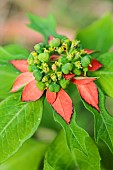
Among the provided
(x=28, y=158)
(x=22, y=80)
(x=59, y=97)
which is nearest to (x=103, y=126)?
(x=59, y=97)

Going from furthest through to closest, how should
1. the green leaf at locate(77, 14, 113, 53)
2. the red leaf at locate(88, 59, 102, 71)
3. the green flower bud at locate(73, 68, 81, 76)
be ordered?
1. the green leaf at locate(77, 14, 113, 53)
2. the red leaf at locate(88, 59, 102, 71)
3. the green flower bud at locate(73, 68, 81, 76)

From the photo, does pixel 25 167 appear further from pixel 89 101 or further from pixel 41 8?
pixel 41 8

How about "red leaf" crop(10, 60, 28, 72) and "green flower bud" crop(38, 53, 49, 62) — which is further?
"red leaf" crop(10, 60, 28, 72)

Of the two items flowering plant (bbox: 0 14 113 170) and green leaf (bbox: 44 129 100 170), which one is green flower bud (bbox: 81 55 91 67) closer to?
flowering plant (bbox: 0 14 113 170)

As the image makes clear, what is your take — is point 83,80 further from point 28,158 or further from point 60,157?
point 28,158

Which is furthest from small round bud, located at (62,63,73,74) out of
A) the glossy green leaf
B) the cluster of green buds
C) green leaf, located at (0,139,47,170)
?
green leaf, located at (0,139,47,170)

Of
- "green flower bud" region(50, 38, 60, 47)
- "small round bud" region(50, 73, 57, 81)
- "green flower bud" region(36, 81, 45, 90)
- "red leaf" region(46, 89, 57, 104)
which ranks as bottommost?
"red leaf" region(46, 89, 57, 104)
